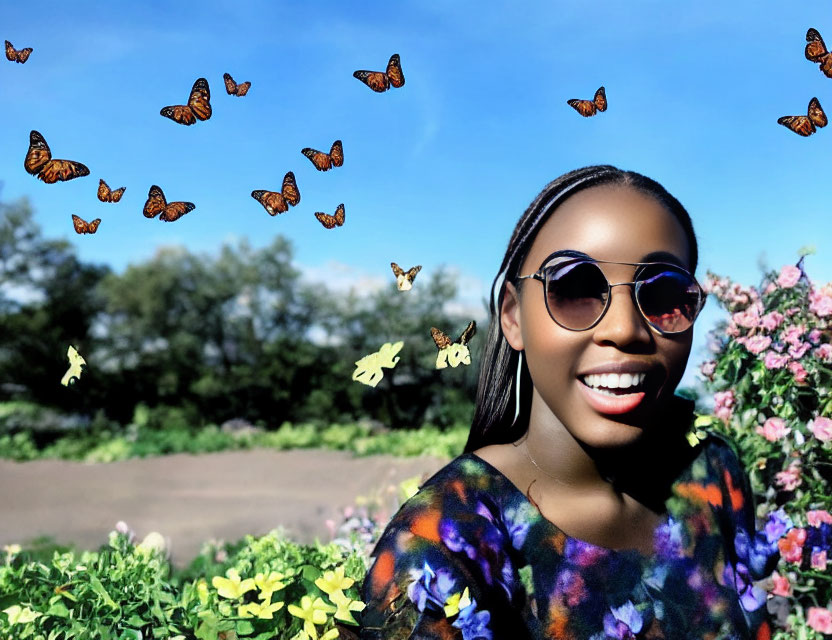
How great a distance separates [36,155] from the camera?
2746 mm

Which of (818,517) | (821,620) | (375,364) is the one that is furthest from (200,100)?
(821,620)

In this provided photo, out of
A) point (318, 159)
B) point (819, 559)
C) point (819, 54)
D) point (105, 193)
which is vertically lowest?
point (819, 559)

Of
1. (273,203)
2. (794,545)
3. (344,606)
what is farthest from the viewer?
(794,545)

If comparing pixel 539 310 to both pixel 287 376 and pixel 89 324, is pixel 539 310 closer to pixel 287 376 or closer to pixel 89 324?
pixel 287 376

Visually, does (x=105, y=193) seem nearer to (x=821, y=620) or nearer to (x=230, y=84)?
(x=230, y=84)

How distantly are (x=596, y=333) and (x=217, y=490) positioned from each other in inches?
292

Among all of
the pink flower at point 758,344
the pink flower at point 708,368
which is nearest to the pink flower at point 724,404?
the pink flower at point 708,368

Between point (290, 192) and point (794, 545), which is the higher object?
point (290, 192)

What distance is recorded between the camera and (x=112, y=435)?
496 inches

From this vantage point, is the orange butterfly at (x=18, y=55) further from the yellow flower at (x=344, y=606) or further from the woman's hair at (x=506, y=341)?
the yellow flower at (x=344, y=606)

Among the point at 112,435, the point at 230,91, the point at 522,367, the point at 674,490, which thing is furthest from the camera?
the point at 112,435

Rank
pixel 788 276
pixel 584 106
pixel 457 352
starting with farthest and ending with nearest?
1. pixel 788 276
2. pixel 584 106
3. pixel 457 352

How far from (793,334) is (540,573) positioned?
2137 millimetres

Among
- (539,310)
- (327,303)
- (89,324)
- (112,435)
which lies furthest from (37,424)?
(539,310)
